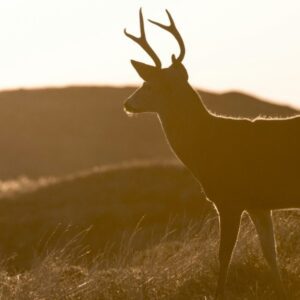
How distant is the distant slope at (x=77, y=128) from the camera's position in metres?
67.8

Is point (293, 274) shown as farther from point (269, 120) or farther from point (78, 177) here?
point (78, 177)

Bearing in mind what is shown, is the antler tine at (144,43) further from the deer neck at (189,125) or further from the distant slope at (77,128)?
the distant slope at (77,128)

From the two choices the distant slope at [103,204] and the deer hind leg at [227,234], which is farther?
the distant slope at [103,204]

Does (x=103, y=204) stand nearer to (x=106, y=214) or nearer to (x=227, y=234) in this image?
(x=106, y=214)

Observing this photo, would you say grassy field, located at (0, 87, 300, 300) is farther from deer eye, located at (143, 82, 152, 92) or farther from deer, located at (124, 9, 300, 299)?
deer eye, located at (143, 82, 152, 92)

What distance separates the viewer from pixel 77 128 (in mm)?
77312

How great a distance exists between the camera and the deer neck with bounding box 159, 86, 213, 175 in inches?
462

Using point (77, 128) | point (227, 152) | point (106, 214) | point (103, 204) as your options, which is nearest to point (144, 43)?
point (227, 152)

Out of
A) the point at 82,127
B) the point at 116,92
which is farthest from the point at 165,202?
the point at 116,92

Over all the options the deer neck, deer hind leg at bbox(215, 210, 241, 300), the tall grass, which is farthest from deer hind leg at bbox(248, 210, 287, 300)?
the deer neck

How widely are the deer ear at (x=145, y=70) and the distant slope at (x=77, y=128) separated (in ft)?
161

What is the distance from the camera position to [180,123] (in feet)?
38.8

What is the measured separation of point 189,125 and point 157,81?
0.58 metres

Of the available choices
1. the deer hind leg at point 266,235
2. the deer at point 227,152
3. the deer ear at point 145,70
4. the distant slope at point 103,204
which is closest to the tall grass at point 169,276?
the deer hind leg at point 266,235
